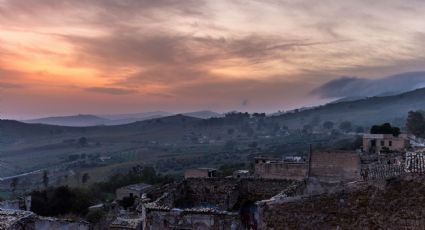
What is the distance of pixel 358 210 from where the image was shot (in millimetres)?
9672

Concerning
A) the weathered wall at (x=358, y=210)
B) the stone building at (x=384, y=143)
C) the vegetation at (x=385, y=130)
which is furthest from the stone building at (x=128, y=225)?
the vegetation at (x=385, y=130)

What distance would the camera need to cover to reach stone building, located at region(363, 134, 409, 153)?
182 feet

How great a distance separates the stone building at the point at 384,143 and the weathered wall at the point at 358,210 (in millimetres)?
46626

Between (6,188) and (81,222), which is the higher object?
(81,222)

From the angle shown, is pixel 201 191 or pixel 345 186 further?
pixel 201 191

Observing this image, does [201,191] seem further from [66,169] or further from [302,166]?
[66,169]

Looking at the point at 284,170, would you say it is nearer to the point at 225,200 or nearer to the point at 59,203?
the point at 225,200

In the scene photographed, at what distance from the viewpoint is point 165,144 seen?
580ft

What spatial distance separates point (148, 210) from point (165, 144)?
161 m

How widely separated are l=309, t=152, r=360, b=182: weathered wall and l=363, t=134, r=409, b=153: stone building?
2247cm

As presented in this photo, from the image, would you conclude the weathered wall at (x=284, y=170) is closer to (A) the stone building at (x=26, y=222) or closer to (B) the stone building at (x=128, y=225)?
(B) the stone building at (x=128, y=225)

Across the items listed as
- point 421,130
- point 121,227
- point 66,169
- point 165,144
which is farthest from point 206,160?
point 121,227

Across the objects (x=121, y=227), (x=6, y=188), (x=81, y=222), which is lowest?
(x=6, y=188)

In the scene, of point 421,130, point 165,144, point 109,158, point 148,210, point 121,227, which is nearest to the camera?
point 148,210
